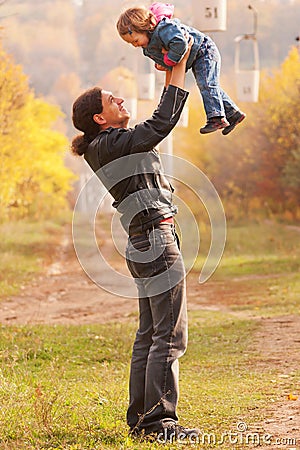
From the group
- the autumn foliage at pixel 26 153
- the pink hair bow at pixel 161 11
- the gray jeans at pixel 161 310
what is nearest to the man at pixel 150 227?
the gray jeans at pixel 161 310

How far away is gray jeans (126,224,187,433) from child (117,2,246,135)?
669mm

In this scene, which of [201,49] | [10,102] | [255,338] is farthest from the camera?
[10,102]

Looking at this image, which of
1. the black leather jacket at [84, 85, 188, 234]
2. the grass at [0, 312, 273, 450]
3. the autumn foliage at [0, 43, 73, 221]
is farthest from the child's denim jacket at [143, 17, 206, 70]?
the autumn foliage at [0, 43, 73, 221]

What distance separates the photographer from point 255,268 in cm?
1783

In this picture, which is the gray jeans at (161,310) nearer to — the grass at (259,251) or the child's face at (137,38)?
the child's face at (137,38)

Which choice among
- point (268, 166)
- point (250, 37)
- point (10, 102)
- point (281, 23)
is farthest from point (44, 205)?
point (281, 23)

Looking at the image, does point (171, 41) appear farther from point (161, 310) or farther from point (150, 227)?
point (161, 310)

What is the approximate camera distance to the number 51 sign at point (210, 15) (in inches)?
452

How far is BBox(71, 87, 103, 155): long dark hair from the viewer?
489 cm

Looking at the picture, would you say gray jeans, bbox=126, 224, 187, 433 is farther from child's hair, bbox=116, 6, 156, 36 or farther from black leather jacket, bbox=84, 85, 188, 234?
child's hair, bbox=116, 6, 156, 36

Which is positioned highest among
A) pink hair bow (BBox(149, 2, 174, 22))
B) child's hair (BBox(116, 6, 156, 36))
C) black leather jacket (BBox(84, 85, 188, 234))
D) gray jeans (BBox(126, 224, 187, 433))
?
pink hair bow (BBox(149, 2, 174, 22))

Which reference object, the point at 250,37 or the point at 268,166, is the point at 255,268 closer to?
the point at 250,37

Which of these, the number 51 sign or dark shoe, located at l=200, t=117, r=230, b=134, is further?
the number 51 sign

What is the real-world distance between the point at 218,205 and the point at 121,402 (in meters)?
1.66
